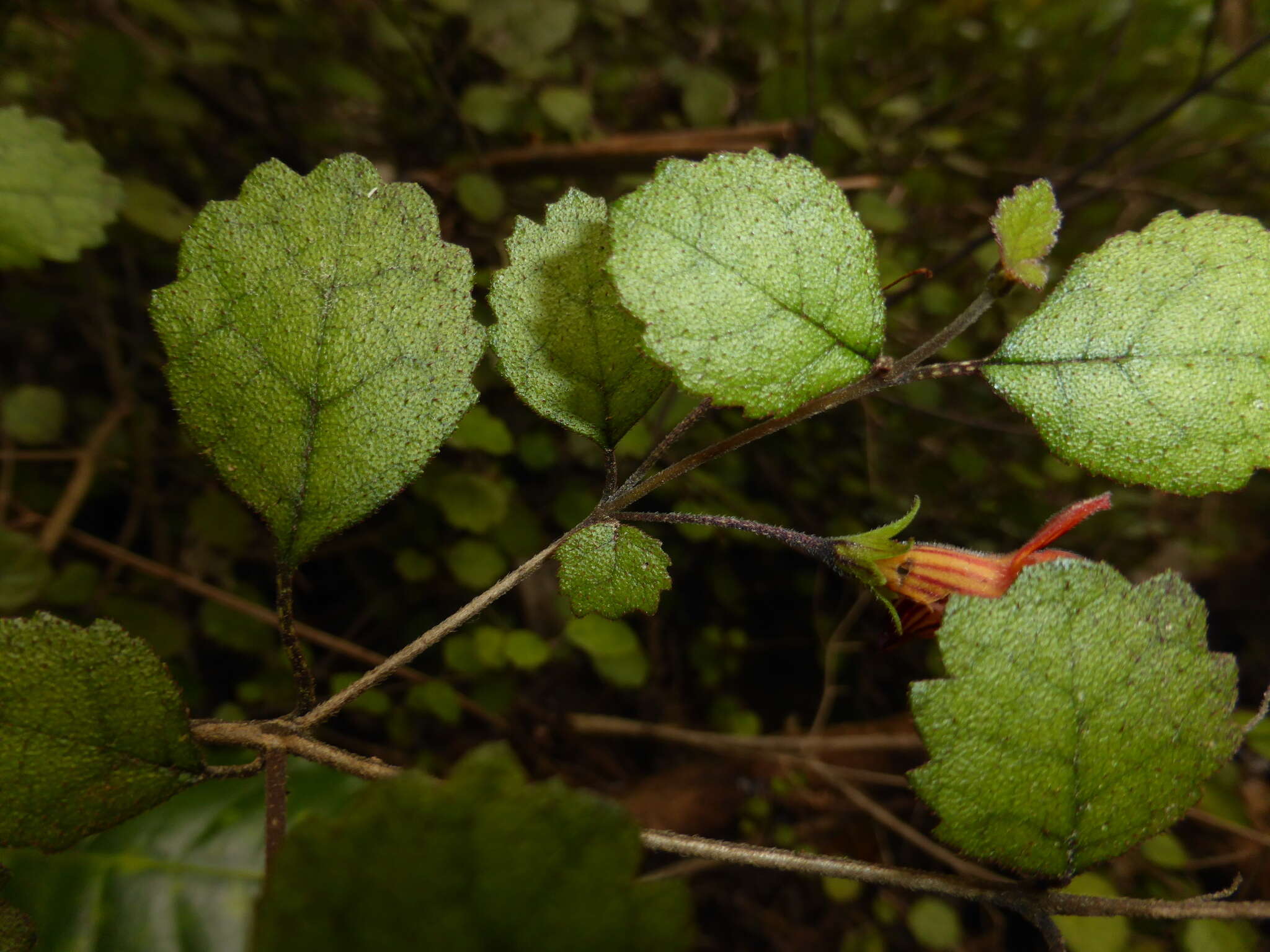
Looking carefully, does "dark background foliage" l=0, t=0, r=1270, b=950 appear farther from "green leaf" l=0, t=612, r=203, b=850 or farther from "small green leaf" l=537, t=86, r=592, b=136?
"green leaf" l=0, t=612, r=203, b=850

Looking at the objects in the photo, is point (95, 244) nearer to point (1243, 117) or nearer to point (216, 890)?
point (216, 890)

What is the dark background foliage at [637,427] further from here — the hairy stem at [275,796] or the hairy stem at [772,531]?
the hairy stem at [275,796]

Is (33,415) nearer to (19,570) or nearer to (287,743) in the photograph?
(19,570)

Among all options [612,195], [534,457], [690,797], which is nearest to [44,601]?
[534,457]

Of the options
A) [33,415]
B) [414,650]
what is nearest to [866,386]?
[414,650]

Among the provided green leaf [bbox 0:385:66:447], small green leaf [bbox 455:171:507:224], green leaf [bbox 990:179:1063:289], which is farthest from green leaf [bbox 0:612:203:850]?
green leaf [bbox 0:385:66:447]

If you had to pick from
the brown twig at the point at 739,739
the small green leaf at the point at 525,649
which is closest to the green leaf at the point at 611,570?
the small green leaf at the point at 525,649
